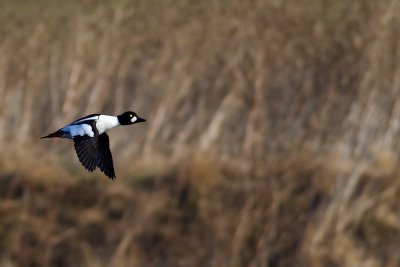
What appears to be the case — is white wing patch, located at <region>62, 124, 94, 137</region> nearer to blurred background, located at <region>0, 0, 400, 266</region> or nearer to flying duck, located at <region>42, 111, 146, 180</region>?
flying duck, located at <region>42, 111, 146, 180</region>

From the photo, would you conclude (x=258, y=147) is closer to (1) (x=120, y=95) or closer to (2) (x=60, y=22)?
(1) (x=120, y=95)

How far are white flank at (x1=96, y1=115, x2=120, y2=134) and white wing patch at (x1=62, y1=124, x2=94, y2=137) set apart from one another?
0.03 meters

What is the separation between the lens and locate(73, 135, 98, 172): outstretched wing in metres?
2.21

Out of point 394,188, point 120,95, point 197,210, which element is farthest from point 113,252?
point 394,188

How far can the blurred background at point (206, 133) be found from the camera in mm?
6195

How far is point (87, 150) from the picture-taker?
7.47 ft

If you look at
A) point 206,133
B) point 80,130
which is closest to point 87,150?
point 80,130

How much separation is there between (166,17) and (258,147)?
3.98 ft

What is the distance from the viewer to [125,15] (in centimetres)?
646

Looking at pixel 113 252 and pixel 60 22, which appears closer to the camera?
pixel 113 252

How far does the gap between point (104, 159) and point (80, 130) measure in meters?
0.16

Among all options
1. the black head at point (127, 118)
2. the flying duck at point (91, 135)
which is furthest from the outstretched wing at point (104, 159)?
the black head at point (127, 118)

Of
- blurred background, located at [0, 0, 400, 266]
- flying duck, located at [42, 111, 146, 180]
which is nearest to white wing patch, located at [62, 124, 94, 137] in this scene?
flying duck, located at [42, 111, 146, 180]

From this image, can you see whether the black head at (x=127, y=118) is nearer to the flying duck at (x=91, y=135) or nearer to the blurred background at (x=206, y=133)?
the flying duck at (x=91, y=135)
